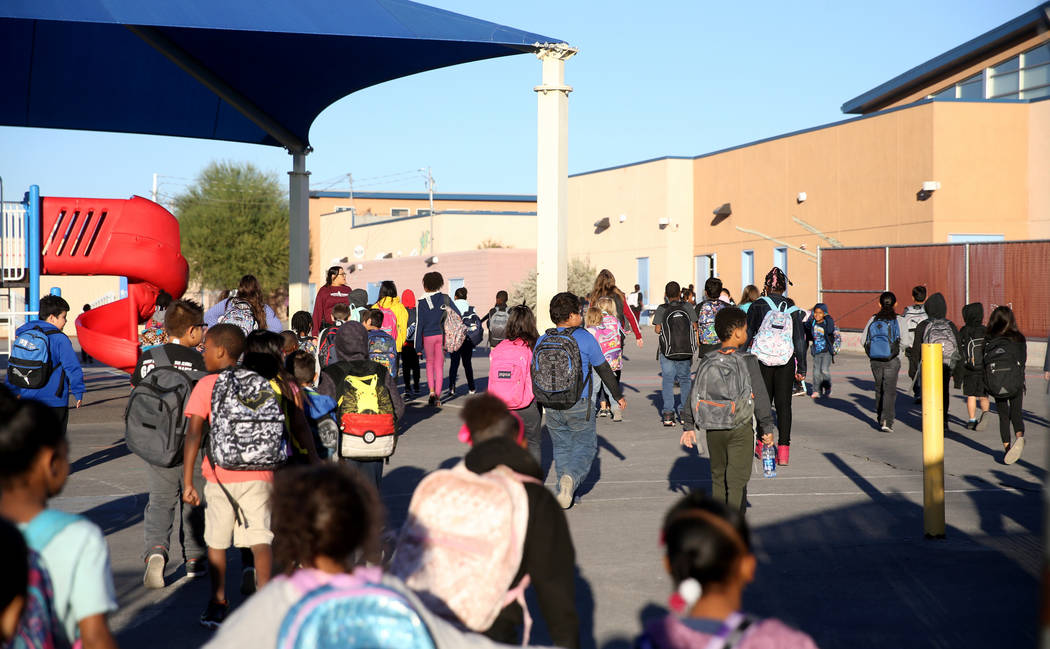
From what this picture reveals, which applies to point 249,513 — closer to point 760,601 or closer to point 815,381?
point 760,601

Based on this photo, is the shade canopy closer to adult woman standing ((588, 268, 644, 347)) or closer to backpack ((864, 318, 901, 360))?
adult woman standing ((588, 268, 644, 347))

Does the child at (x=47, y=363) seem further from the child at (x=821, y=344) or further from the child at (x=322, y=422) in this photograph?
the child at (x=821, y=344)

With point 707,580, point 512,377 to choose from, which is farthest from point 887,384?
point 707,580

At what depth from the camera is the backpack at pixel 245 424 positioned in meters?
5.16

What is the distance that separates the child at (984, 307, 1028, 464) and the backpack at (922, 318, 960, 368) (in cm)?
152

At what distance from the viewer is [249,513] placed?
17.3 feet

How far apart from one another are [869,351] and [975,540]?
6029 mm

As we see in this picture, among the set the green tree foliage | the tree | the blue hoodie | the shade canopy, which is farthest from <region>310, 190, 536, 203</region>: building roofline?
the blue hoodie

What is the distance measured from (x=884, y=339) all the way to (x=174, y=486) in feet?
30.6

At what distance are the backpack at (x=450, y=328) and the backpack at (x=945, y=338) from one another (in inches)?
260

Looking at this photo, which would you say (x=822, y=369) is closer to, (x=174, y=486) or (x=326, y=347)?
→ (x=326, y=347)

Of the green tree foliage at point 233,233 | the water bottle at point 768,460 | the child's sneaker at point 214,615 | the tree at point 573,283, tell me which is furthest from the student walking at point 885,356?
the green tree foliage at point 233,233

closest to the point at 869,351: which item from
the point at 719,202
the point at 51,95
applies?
the point at 51,95

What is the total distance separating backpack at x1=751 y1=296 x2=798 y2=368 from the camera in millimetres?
10094
